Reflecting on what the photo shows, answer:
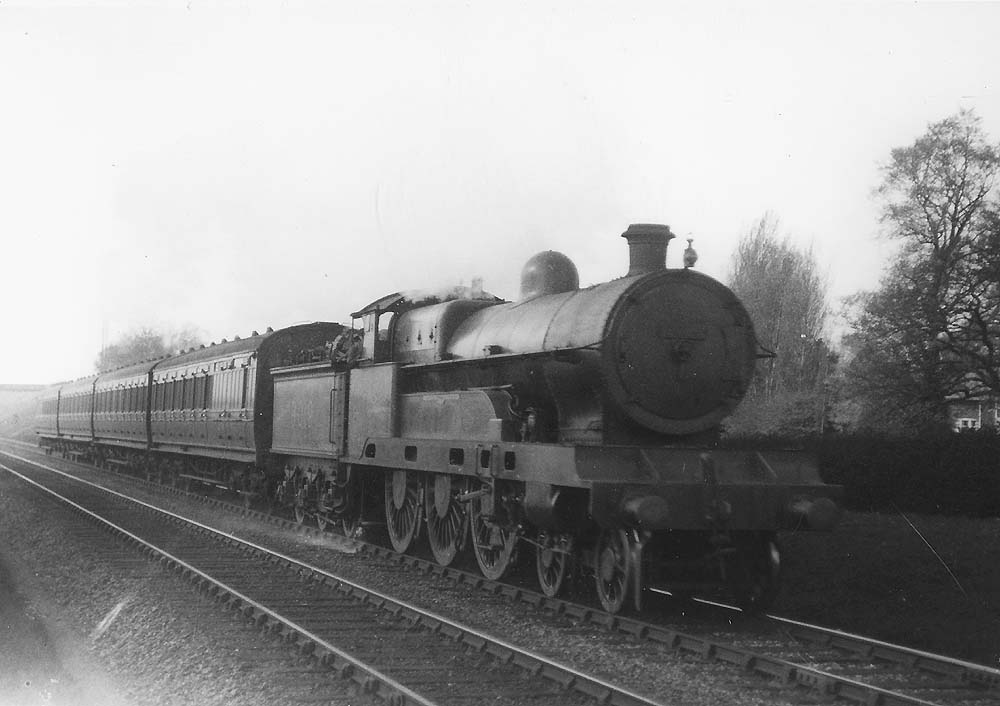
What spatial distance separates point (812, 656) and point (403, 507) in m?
6.00

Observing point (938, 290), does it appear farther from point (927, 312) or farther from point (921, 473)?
point (921, 473)

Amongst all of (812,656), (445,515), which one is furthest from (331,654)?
(445,515)

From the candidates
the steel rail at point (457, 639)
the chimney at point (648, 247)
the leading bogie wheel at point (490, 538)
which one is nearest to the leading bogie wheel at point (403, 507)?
the steel rail at point (457, 639)

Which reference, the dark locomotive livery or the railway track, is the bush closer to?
the dark locomotive livery

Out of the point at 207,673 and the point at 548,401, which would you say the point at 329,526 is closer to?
the point at 548,401

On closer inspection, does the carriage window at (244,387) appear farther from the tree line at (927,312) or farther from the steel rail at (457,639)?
the tree line at (927,312)

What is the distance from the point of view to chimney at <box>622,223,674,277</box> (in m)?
9.30

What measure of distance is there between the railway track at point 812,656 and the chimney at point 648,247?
3080mm

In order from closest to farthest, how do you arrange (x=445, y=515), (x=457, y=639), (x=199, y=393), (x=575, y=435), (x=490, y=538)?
(x=457, y=639) → (x=575, y=435) → (x=490, y=538) → (x=445, y=515) → (x=199, y=393)

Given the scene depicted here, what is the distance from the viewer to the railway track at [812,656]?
6.32 metres

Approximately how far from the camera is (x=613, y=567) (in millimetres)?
8352

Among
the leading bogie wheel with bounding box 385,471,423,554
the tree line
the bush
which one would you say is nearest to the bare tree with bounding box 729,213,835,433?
the tree line

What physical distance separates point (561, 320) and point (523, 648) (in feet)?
10.7

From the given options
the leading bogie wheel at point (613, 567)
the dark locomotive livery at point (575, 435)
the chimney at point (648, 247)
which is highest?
the chimney at point (648, 247)
